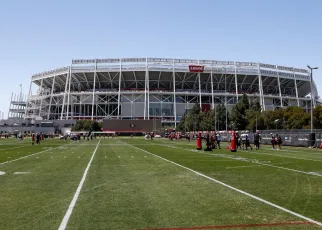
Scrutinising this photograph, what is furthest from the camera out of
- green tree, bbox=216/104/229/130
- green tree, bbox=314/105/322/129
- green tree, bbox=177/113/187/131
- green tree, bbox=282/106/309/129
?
green tree, bbox=177/113/187/131

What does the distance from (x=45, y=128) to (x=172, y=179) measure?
147m

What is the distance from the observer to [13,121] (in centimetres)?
17338

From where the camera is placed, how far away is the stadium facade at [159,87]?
5714 inches

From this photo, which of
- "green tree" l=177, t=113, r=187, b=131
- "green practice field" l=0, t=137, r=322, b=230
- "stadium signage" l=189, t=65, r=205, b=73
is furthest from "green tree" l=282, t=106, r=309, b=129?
"green practice field" l=0, t=137, r=322, b=230

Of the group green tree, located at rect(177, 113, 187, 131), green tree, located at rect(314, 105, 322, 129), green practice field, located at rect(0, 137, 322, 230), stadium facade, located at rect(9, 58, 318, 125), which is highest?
stadium facade, located at rect(9, 58, 318, 125)

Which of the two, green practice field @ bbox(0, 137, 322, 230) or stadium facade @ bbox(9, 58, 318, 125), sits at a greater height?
stadium facade @ bbox(9, 58, 318, 125)

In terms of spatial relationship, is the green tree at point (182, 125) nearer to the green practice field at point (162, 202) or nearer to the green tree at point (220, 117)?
the green tree at point (220, 117)

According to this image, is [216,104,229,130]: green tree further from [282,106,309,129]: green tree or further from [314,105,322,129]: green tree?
[314,105,322,129]: green tree

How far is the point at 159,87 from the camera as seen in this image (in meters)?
157

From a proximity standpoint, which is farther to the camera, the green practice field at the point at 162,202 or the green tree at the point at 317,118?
the green tree at the point at 317,118

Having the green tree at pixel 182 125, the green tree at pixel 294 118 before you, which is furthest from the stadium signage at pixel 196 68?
the green tree at pixel 294 118

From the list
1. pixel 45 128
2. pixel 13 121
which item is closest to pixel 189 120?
pixel 45 128

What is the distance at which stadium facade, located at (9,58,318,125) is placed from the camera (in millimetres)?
145125

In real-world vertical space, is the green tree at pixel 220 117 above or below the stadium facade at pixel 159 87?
below
